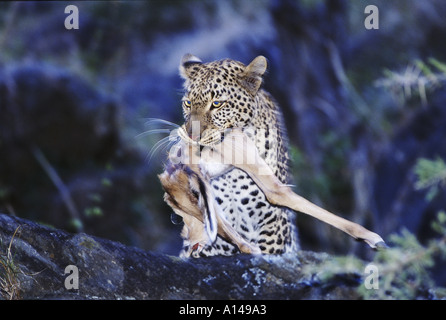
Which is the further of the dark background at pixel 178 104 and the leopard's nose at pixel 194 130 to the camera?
the dark background at pixel 178 104

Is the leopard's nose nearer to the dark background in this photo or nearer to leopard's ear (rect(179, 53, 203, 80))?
leopard's ear (rect(179, 53, 203, 80))

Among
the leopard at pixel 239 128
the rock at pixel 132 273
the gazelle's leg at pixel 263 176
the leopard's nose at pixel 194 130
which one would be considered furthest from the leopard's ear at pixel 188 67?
the rock at pixel 132 273

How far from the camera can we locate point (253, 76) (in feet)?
24.3

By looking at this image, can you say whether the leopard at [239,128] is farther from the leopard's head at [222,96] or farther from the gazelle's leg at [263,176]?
the gazelle's leg at [263,176]

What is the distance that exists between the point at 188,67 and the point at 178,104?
5.61 m

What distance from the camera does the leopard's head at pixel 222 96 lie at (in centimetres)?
717

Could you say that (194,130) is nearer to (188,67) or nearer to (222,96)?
(222,96)

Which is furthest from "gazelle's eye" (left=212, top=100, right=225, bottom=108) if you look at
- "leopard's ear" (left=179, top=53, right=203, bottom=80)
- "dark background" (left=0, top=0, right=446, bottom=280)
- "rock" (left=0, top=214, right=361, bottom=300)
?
"dark background" (left=0, top=0, right=446, bottom=280)

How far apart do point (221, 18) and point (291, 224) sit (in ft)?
28.2

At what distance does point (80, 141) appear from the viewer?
13094 millimetres

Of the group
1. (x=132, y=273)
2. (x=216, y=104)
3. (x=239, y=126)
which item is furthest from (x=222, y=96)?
(x=132, y=273)

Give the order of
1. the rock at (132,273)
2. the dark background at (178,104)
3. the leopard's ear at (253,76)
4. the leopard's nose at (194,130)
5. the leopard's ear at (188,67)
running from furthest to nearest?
the dark background at (178,104)
the leopard's ear at (188,67)
the leopard's ear at (253,76)
the leopard's nose at (194,130)
the rock at (132,273)
